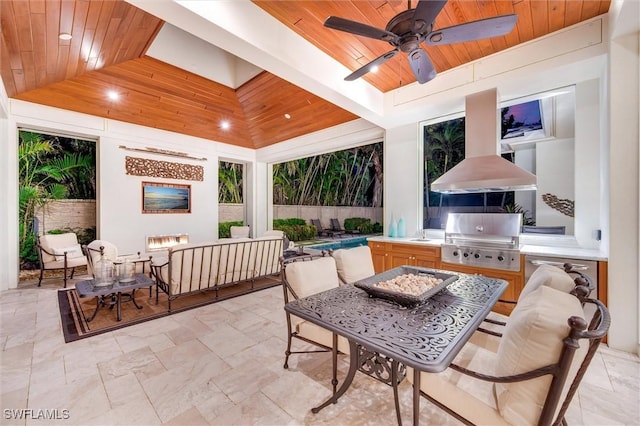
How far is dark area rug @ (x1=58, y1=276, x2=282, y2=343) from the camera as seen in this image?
2.86m

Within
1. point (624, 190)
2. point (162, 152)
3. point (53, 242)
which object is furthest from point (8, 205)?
point (624, 190)

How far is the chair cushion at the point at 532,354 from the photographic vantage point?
3.21 ft

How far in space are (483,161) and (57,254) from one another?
6728mm

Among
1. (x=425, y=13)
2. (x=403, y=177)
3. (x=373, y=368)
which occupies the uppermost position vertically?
(x=425, y=13)

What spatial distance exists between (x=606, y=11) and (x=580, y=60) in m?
0.41

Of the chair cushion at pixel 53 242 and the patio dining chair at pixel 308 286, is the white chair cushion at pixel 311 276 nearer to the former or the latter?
the patio dining chair at pixel 308 286

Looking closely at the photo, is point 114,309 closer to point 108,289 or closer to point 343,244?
point 108,289

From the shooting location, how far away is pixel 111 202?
534 cm

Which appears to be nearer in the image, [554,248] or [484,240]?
[554,248]

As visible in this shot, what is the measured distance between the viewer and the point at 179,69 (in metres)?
4.63

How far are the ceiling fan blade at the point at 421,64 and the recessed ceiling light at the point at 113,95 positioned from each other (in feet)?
17.0

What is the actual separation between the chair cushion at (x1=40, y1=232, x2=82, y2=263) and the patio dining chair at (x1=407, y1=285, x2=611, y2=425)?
6.15 m

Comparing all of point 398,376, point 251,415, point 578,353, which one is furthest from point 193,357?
point 578,353

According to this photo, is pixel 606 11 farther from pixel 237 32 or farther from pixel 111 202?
pixel 111 202
